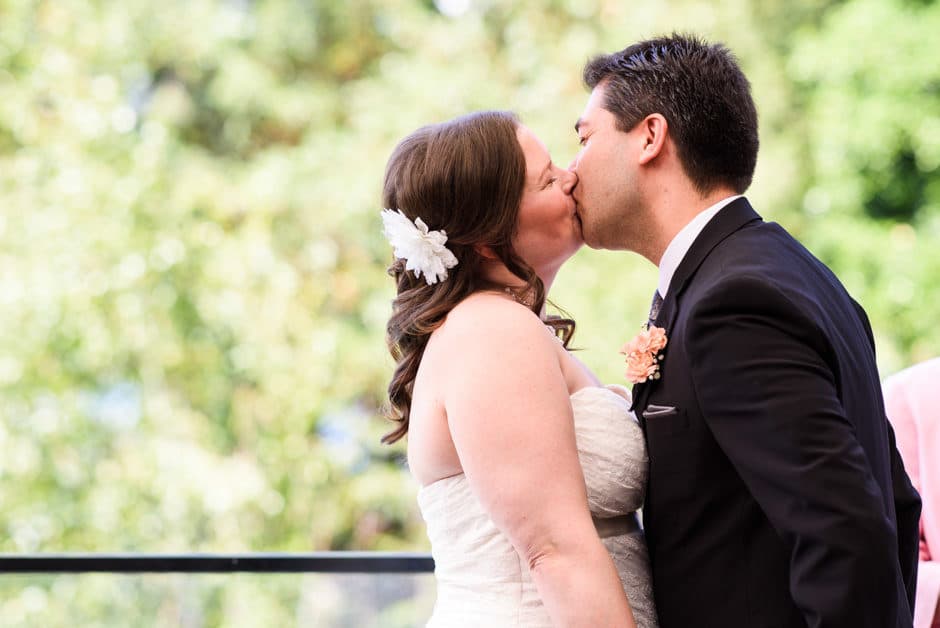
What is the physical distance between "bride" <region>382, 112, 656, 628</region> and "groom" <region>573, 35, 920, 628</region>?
9 cm

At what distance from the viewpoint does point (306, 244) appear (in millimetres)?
7117

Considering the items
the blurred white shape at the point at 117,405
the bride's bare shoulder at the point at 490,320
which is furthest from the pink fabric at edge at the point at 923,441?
the blurred white shape at the point at 117,405

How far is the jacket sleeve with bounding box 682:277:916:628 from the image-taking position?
1.46m

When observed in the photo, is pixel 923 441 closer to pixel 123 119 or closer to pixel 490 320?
pixel 490 320

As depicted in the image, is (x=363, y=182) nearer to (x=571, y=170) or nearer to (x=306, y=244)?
(x=306, y=244)

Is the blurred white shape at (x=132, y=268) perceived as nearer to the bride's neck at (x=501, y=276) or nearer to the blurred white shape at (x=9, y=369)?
the blurred white shape at (x=9, y=369)

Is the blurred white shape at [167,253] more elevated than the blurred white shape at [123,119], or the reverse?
the blurred white shape at [123,119]

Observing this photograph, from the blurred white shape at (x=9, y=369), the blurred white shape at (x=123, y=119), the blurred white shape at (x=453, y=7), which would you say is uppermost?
the blurred white shape at (x=453, y=7)

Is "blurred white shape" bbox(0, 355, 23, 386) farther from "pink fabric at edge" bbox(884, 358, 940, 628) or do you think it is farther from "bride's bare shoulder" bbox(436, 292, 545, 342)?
"pink fabric at edge" bbox(884, 358, 940, 628)

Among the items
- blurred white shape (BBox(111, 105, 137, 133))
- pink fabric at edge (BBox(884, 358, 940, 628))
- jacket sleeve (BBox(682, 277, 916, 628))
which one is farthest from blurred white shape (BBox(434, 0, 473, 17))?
jacket sleeve (BBox(682, 277, 916, 628))

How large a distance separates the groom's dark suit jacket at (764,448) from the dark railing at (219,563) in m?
1.13

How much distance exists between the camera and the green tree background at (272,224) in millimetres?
6535

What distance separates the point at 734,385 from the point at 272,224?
19.1ft

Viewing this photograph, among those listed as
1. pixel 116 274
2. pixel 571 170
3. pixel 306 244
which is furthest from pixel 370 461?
pixel 571 170
